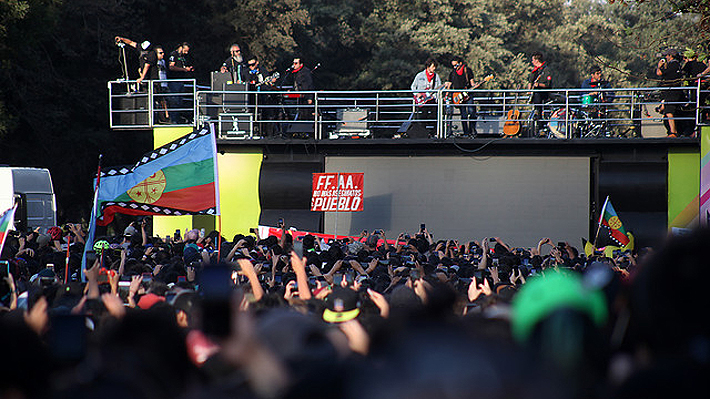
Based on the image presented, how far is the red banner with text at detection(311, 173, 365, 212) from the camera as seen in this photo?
17016mm

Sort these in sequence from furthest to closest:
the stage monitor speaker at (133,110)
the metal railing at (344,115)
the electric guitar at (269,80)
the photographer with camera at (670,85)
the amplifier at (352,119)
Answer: the stage monitor speaker at (133,110) → the amplifier at (352,119) → the electric guitar at (269,80) → the metal railing at (344,115) → the photographer with camera at (670,85)

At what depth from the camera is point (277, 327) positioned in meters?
2.84

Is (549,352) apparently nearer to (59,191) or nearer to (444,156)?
(444,156)

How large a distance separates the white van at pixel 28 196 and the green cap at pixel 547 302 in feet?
68.9

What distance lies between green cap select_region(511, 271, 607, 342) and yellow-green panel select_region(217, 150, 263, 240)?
57.0 ft

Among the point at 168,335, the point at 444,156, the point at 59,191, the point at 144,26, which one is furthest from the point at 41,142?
the point at 168,335

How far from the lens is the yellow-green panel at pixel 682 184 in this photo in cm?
1862

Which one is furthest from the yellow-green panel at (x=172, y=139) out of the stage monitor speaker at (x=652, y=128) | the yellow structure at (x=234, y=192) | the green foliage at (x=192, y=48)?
the stage monitor speaker at (x=652, y=128)

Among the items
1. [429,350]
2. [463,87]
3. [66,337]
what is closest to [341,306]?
[66,337]

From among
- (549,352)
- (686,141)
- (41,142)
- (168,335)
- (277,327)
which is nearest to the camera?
(549,352)

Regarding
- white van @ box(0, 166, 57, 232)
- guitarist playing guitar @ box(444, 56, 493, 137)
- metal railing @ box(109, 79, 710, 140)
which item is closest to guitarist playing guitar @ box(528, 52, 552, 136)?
metal railing @ box(109, 79, 710, 140)

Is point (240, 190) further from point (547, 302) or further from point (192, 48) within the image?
point (547, 302)

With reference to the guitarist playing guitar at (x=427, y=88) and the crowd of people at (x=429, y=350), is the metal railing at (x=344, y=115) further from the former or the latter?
the crowd of people at (x=429, y=350)

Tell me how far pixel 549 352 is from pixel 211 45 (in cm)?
3459
